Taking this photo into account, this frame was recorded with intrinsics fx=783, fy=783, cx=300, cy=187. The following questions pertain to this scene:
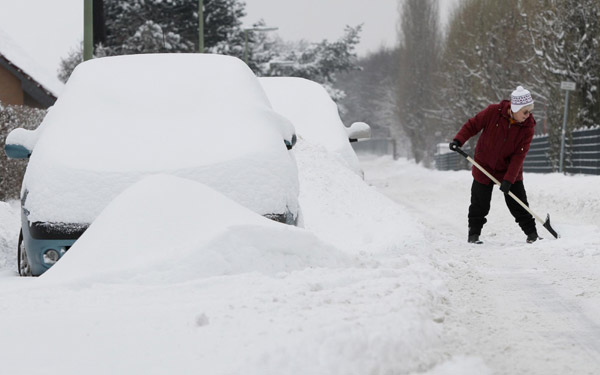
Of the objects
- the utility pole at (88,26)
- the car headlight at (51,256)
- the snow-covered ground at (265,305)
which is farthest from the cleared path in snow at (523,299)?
the utility pole at (88,26)

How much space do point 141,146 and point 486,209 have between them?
13.9ft

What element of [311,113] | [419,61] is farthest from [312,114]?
[419,61]

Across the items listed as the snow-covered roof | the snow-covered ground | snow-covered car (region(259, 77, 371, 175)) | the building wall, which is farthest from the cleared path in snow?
the building wall

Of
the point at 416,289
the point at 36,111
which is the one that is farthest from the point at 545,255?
the point at 36,111

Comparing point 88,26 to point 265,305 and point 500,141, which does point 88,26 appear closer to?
point 500,141

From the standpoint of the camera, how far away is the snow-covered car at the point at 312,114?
1070cm

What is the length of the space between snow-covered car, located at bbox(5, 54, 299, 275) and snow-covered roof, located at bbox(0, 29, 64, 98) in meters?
18.7

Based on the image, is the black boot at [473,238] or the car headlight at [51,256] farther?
the black boot at [473,238]

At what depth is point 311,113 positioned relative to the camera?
1146 cm

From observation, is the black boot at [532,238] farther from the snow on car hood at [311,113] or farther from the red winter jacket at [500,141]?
the snow on car hood at [311,113]

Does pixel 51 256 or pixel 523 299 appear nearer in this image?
pixel 523 299

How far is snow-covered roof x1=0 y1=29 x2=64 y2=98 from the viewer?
78.5ft

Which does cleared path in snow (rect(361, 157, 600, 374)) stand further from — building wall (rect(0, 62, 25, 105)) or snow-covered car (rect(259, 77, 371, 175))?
building wall (rect(0, 62, 25, 105))

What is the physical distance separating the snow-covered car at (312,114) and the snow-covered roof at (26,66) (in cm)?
1436
